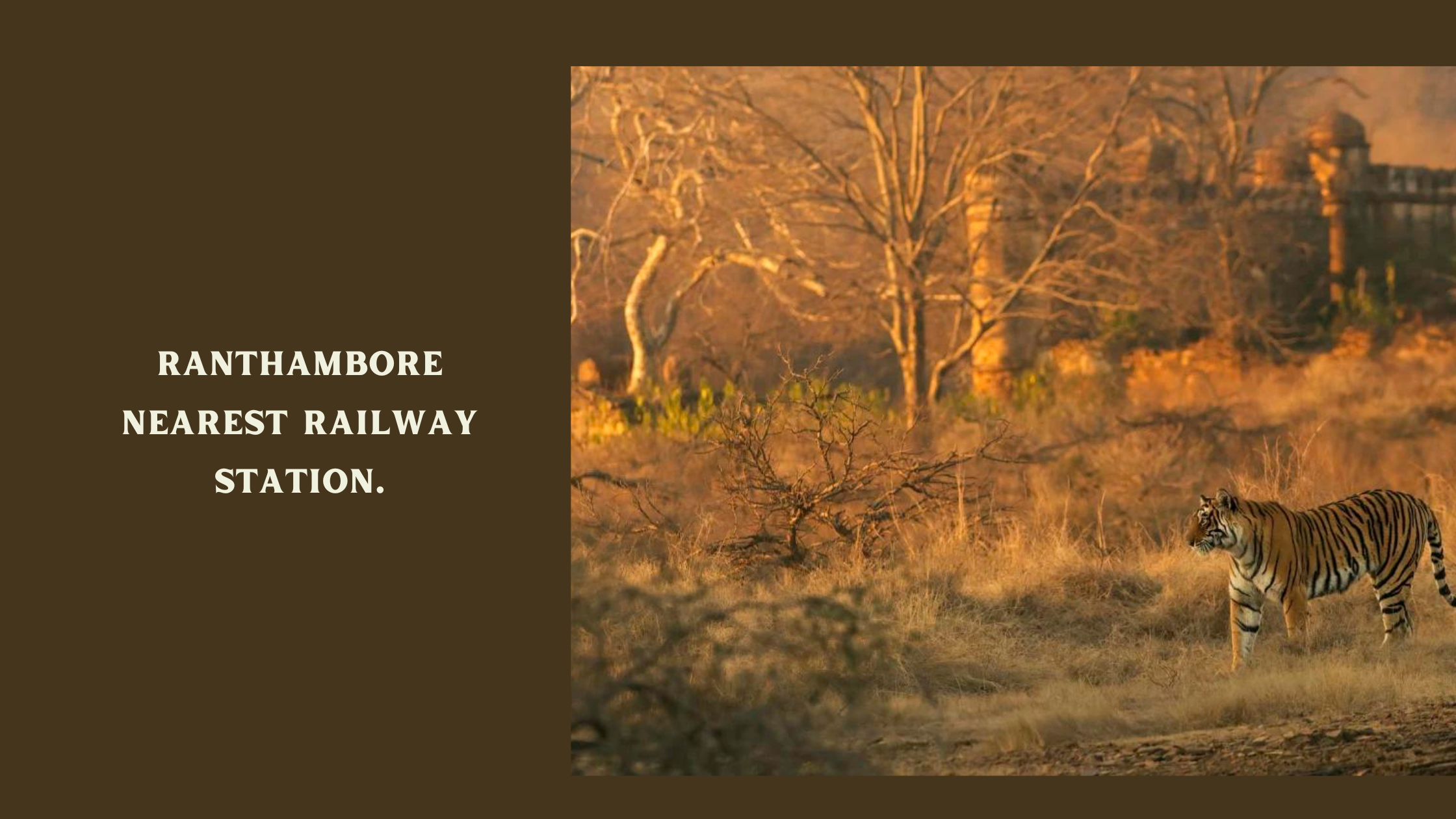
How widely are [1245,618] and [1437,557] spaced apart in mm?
2128

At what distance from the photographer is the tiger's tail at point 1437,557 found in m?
11.7

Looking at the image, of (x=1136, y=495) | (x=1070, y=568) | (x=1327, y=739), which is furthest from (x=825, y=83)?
(x=1327, y=739)

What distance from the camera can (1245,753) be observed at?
26.3ft

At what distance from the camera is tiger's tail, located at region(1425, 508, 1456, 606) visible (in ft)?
38.5

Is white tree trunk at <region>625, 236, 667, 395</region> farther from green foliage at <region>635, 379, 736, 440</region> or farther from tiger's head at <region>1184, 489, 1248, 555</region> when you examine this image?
tiger's head at <region>1184, 489, 1248, 555</region>

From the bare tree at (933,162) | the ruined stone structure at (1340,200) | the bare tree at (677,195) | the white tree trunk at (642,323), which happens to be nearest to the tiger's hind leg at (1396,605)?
the bare tree at (933,162)

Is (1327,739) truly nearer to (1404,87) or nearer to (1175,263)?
(1175,263)

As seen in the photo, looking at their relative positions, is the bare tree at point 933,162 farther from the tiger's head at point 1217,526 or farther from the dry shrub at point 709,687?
the dry shrub at point 709,687

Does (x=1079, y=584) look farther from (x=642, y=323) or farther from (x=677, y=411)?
(x=642, y=323)

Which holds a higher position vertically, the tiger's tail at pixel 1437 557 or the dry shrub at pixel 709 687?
the tiger's tail at pixel 1437 557

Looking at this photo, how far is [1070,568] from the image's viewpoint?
1283 centimetres

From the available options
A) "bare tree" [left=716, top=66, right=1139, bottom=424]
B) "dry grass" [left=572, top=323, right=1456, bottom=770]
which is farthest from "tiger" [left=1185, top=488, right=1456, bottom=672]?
"bare tree" [left=716, top=66, right=1139, bottom=424]

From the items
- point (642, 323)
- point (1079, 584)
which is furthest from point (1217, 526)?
point (642, 323)

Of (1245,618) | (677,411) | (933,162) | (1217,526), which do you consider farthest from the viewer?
(933,162)
